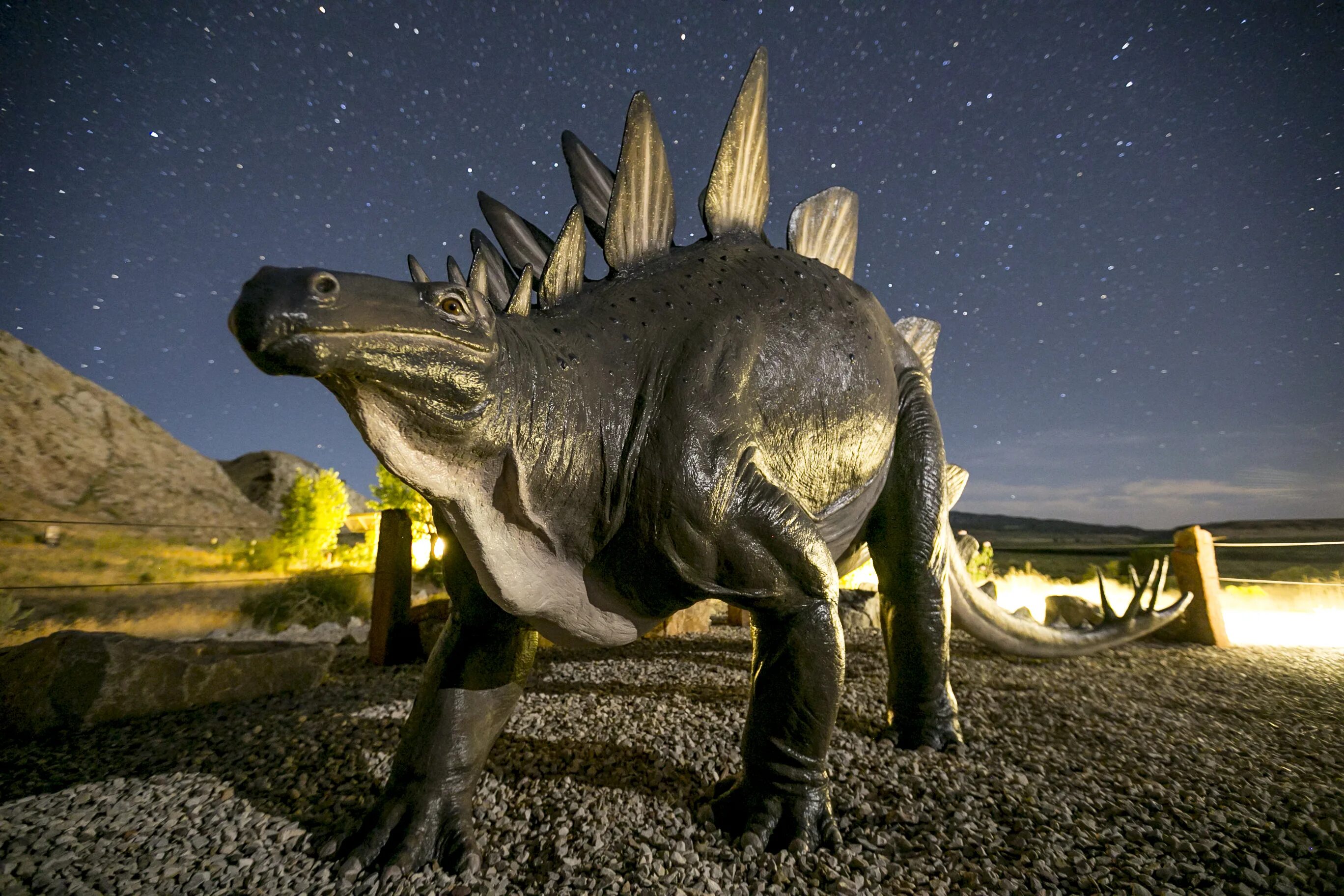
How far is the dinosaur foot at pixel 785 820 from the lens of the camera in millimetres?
1752

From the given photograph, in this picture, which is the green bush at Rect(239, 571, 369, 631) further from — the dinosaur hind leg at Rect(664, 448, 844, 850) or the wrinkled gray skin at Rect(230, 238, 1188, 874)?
the dinosaur hind leg at Rect(664, 448, 844, 850)

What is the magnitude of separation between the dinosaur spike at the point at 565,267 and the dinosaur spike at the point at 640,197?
14 centimetres

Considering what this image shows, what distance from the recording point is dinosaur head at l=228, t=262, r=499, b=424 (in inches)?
40.1

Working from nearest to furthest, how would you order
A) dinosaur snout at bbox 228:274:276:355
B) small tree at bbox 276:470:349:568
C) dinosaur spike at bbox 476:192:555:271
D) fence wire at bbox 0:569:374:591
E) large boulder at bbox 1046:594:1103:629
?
dinosaur snout at bbox 228:274:276:355
dinosaur spike at bbox 476:192:555:271
fence wire at bbox 0:569:374:591
large boulder at bbox 1046:594:1103:629
small tree at bbox 276:470:349:568

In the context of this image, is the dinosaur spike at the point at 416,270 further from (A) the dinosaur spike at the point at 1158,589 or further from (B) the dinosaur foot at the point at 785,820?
(A) the dinosaur spike at the point at 1158,589

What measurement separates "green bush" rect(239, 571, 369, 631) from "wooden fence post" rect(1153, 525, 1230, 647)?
388 inches

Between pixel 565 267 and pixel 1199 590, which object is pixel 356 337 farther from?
pixel 1199 590

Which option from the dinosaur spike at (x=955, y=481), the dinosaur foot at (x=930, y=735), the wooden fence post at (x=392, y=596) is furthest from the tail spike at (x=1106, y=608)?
the wooden fence post at (x=392, y=596)

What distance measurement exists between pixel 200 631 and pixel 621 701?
659 centimetres

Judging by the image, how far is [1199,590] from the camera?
6035 mm

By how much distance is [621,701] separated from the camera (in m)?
3.62

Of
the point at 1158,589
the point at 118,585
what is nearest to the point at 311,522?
the point at 118,585

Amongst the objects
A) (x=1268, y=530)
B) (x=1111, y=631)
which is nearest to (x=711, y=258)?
(x=1111, y=631)

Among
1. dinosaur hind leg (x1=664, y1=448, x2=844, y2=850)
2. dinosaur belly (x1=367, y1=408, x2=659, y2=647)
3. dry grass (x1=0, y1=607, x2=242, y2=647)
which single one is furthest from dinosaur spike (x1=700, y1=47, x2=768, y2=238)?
dry grass (x1=0, y1=607, x2=242, y2=647)
